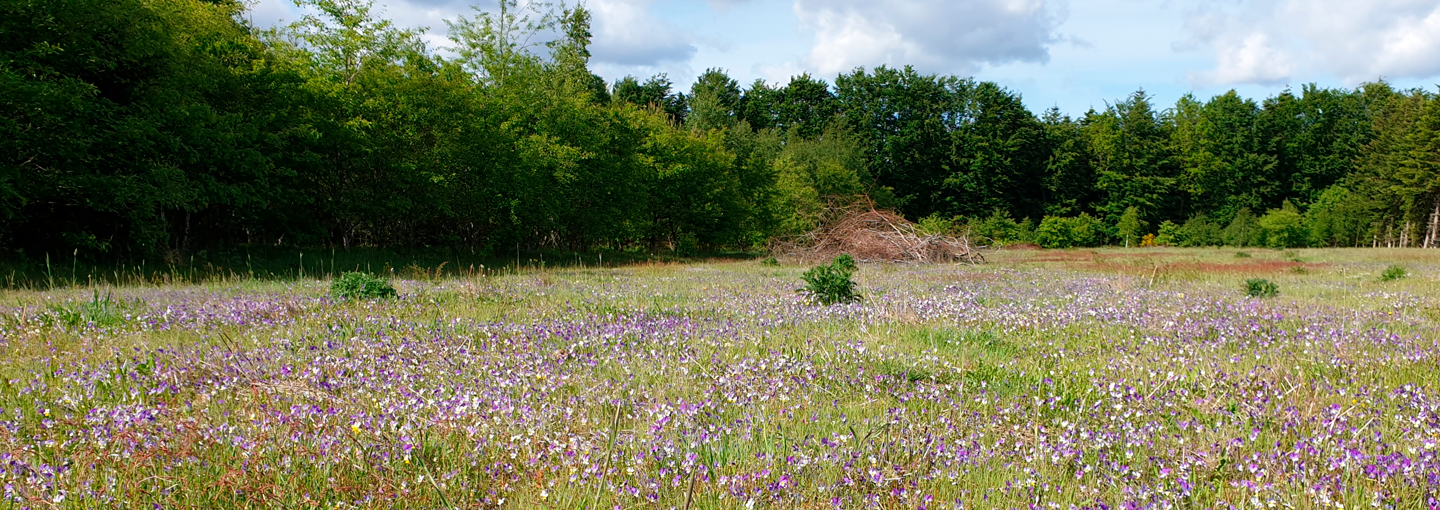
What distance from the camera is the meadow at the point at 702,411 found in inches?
126

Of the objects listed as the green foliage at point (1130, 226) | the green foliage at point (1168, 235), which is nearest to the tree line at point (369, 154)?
the green foliage at point (1168, 235)

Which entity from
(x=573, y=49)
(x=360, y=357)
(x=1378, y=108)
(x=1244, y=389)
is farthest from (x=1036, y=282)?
(x=1378, y=108)

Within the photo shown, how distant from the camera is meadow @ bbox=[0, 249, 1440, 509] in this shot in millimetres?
3193

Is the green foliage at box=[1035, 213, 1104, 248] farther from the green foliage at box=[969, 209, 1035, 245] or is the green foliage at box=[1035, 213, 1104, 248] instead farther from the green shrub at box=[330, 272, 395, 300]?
the green shrub at box=[330, 272, 395, 300]

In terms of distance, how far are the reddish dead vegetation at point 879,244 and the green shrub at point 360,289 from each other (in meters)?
18.4

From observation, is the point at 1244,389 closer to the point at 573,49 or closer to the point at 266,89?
the point at 266,89

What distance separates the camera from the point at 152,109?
1631 centimetres

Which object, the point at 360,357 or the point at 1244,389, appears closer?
the point at 1244,389

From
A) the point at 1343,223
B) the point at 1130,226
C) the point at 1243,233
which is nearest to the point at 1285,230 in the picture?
the point at 1243,233

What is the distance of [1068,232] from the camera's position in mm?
61250

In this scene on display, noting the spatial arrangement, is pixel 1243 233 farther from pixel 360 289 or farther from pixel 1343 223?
pixel 360 289

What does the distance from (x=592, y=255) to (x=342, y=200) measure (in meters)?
10.4

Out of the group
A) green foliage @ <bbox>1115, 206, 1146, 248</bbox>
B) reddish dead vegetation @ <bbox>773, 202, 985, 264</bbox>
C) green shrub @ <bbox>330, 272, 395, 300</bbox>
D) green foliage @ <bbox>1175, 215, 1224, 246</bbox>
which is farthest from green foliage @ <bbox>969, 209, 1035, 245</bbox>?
green shrub @ <bbox>330, 272, 395, 300</bbox>

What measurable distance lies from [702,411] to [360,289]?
270 inches
